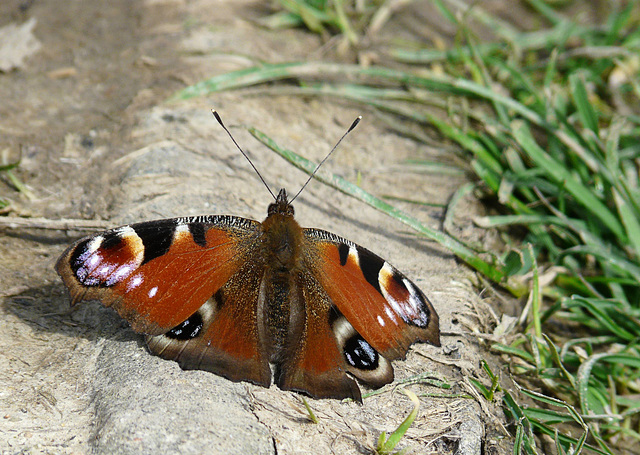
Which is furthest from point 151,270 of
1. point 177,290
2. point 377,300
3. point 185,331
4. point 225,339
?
point 377,300

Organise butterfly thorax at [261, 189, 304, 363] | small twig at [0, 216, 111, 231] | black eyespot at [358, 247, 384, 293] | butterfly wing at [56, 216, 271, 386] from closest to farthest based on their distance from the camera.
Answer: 1. butterfly wing at [56, 216, 271, 386]
2. butterfly thorax at [261, 189, 304, 363]
3. black eyespot at [358, 247, 384, 293]
4. small twig at [0, 216, 111, 231]

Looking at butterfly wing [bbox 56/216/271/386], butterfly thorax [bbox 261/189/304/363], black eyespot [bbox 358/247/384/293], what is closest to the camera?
butterfly wing [bbox 56/216/271/386]

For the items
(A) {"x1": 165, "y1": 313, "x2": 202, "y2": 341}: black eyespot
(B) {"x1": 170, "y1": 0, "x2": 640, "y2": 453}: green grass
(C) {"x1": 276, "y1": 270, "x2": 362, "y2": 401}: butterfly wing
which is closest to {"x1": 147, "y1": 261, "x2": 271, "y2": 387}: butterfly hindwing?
(A) {"x1": 165, "y1": 313, "x2": 202, "y2": 341}: black eyespot

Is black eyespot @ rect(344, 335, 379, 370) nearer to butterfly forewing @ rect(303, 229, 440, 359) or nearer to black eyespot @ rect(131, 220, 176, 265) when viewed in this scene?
butterfly forewing @ rect(303, 229, 440, 359)

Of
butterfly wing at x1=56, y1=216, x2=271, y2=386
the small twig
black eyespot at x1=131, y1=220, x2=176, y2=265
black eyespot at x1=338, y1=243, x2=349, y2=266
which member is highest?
black eyespot at x1=338, y1=243, x2=349, y2=266

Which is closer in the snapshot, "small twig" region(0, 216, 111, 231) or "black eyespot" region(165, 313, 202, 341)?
"black eyespot" region(165, 313, 202, 341)

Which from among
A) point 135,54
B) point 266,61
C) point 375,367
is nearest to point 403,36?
point 266,61

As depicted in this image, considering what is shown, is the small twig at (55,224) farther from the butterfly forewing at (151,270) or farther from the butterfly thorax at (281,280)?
the butterfly thorax at (281,280)
